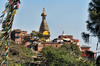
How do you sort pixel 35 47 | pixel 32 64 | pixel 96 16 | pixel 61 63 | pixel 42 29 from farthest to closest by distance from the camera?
pixel 42 29 → pixel 35 47 → pixel 32 64 → pixel 61 63 → pixel 96 16

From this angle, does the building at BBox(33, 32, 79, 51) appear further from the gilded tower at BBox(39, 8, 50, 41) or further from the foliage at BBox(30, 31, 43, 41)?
the gilded tower at BBox(39, 8, 50, 41)

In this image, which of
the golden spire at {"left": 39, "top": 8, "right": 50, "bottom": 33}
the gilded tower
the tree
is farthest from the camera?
the golden spire at {"left": 39, "top": 8, "right": 50, "bottom": 33}

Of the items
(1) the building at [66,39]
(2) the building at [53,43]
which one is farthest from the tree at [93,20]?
(1) the building at [66,39]

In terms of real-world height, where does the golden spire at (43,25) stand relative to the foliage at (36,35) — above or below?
above

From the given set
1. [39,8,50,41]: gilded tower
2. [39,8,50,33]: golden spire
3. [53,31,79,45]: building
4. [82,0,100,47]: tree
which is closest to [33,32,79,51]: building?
[53,31,79,45]: building

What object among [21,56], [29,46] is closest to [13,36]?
[29,46]

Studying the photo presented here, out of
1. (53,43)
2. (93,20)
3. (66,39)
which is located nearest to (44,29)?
(66,39)

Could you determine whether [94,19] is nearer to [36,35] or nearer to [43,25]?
[36,35]

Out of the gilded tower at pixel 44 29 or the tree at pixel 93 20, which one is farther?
the gilded tower at pixel 44 29

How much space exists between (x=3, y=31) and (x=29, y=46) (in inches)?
2171

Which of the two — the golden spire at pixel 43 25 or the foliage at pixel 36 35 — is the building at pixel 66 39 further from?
the golden spire at pixel 43 25

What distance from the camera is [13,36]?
65562 mm

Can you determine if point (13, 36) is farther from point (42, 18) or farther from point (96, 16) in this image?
point (96, 16)

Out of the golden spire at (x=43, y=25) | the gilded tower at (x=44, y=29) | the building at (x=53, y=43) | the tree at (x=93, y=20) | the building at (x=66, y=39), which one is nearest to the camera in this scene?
the tree at (x=93, y=20)
